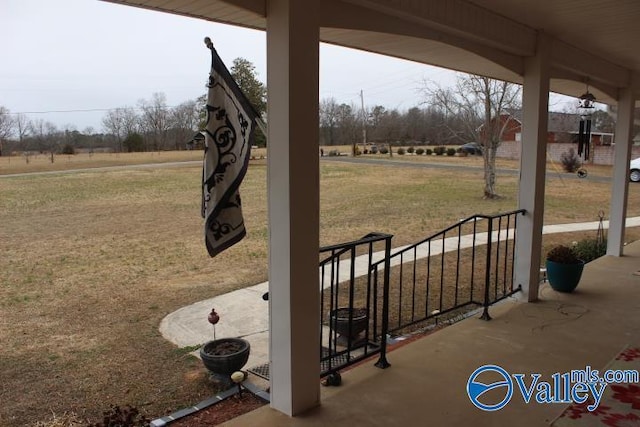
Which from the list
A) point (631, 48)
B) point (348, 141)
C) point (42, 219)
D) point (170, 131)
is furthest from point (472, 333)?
point (348, 141)

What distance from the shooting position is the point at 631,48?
4500 mm

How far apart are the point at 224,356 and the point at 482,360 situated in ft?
5.65

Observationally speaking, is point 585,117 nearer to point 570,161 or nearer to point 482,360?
point 482,360

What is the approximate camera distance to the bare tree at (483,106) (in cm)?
1329

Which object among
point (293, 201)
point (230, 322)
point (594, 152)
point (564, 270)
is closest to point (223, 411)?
point (293, 201)

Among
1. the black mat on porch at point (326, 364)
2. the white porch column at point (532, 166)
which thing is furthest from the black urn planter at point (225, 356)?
the white porch column at point (532, 166)

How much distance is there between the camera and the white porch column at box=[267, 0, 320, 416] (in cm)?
217

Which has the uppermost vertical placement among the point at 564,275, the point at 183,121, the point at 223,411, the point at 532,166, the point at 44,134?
the point at 183,121

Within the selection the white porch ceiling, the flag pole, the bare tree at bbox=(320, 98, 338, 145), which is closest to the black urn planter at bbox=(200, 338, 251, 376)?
the flag pole

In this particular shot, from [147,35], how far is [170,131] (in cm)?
279

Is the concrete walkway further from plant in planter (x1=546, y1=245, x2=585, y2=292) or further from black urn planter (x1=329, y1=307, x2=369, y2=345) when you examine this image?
plant in planter (x1=546, y1=245, x2=585, y2=292)

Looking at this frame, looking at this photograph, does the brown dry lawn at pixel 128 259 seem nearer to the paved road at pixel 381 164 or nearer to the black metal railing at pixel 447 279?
the paved road at pixel 381 164

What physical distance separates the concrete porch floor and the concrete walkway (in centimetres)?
134

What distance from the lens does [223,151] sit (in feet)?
7.63
